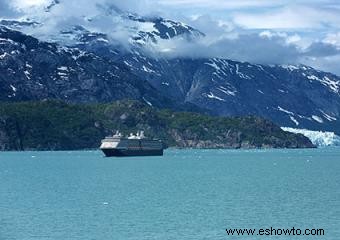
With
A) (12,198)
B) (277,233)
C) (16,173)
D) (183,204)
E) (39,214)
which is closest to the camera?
(277,233)

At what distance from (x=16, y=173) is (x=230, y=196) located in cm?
7967

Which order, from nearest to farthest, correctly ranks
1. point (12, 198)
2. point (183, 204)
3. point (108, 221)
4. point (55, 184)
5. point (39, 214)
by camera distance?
point (108, 221) < point (39, 214) < point (183, 204) < point (12, 198) < point (55, 184)

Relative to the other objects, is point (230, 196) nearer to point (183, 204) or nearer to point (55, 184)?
point (183, 204)

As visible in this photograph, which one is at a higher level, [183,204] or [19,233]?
[19,233]

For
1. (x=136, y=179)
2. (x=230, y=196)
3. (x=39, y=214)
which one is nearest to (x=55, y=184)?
(x=136, y=179)

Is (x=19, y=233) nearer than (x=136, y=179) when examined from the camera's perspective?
Yes

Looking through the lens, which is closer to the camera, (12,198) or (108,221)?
(108,221)

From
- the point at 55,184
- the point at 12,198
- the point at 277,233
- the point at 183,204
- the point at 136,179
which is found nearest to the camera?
the point at 277,233

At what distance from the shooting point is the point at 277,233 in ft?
276

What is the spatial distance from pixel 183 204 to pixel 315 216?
63.9 ft

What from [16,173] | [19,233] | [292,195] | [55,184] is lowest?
[16,173]

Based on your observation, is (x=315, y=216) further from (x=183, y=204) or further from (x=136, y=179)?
(x=136, y=179)

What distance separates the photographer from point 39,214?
9906 centimetres

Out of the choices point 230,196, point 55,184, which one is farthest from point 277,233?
point 55,184
